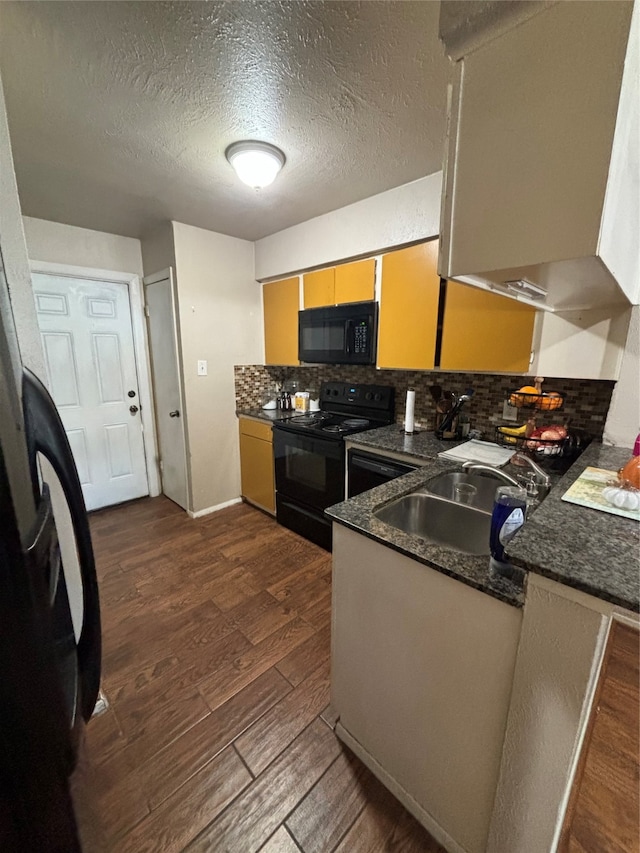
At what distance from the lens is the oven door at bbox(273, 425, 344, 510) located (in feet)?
7.63

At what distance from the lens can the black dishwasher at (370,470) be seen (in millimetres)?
1910

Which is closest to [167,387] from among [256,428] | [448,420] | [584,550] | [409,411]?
[256,428]

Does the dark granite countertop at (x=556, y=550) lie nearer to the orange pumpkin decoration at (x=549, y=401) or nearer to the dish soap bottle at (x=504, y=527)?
the dish soap bottle at (x=504, y=527)

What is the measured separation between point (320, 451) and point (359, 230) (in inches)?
58.2

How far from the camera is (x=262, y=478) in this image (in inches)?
119

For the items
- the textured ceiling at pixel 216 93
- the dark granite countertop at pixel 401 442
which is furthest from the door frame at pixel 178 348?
the dark granite countertop at pixel 401 442

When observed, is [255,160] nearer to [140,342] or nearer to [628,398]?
[628,398]

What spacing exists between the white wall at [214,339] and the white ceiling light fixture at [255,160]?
3.67 feet

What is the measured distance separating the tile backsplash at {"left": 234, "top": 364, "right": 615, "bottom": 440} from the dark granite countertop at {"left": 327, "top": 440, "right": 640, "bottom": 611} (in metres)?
0.69

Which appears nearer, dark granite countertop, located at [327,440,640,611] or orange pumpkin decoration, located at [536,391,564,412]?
dark granite countertop, located at [327,440,640,611]

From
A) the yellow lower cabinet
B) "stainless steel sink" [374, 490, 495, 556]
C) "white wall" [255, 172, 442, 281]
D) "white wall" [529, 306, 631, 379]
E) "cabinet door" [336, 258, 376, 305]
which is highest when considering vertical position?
"white wall" [255, 172, 442, 281]

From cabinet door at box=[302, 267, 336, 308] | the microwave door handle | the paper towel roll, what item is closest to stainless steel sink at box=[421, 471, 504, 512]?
the paper towel roll

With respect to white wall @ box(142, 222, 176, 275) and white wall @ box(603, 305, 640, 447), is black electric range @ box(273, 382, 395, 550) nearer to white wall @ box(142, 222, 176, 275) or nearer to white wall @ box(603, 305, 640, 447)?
white wall @ box(603, 305, 640, 447)

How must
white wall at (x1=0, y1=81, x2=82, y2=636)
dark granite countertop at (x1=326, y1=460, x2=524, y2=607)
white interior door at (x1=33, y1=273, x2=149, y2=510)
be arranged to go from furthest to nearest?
1. white interior door at (x1=33, y1=273, x2=149, y2=510)
2. white wall at (x1=0, y1=81, x2=82, y2=636)
3. dark granite countertop at (x1=326, y1=460, x2=524, y2=607)
